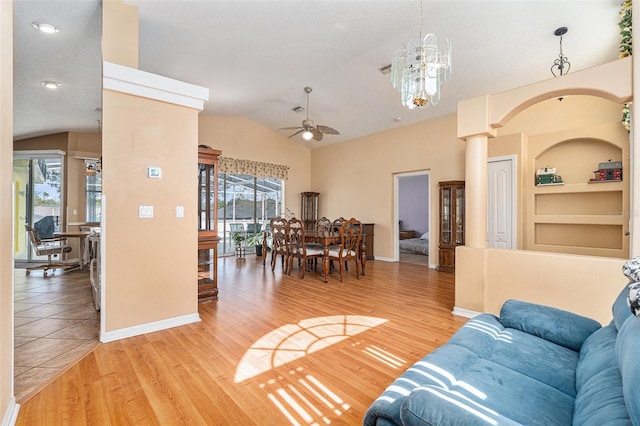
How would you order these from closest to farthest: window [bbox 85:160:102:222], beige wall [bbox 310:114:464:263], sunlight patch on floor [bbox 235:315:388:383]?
1. sunlight patch on floor [bbox 235:315:388:383]
2. beige wall [bbox 310:114:464:263]
3. window [bbox 85:160:102:222]

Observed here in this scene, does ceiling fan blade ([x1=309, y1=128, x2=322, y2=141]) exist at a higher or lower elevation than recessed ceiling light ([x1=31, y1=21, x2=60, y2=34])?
lower

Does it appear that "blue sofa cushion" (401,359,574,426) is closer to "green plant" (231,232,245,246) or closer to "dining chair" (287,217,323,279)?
"dining chair" (287,217,323,279)

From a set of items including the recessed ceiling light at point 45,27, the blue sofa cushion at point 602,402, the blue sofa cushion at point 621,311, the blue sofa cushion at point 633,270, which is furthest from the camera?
the recessed ceiling light at point 45,27

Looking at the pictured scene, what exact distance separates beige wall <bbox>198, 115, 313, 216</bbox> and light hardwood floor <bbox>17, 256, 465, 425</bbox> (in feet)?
14.9

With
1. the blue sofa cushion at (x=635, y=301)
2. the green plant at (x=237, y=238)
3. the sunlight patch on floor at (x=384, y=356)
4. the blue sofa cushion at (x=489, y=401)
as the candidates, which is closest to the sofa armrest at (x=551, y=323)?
the blue sofa cushion at (x=489, y=401)

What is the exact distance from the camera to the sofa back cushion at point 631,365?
0.67 m

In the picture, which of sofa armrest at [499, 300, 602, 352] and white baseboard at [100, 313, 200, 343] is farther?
white baseboard at [100, 313, 200, 343]

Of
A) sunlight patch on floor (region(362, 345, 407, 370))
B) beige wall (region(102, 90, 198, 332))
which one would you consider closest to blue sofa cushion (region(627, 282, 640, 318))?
sunlight patch on floor (region(362, 345, 407, 370))

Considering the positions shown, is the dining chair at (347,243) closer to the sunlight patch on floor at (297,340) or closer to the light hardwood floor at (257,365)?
the light hardwood floor at (257,365)

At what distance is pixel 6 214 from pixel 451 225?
19.4 feet

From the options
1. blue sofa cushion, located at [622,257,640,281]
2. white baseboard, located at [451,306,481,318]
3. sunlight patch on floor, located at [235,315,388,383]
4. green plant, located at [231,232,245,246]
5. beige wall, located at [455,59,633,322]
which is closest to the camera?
blue sofa cushion, located at [622,257,640,281]

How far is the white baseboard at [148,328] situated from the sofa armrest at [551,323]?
279cm

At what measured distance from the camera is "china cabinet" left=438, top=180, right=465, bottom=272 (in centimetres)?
559

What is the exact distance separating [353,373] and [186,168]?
8.14 ft
